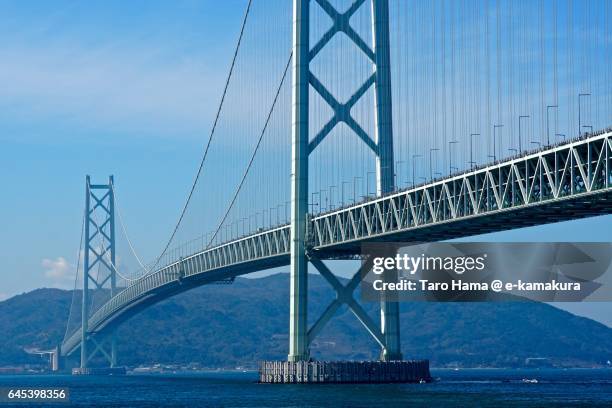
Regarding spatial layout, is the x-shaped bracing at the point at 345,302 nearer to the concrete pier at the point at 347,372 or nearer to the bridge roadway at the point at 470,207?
the bridge roadway at the point at 470,207

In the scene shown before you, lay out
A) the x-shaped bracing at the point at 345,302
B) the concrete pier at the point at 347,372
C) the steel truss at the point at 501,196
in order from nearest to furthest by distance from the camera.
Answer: the steel truss at the point at 501,196 < the concrete pier at the point at 347,372 < the x-shaped bracing at the point at 345,302

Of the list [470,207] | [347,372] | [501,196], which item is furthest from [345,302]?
[501,196]

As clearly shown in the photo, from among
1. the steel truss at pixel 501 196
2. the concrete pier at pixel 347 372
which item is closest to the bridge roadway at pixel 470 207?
the steel truss at pixel 501 196

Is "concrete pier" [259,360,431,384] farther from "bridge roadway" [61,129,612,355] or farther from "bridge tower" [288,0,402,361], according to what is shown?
"bridge roadway" [61,129,612,355]

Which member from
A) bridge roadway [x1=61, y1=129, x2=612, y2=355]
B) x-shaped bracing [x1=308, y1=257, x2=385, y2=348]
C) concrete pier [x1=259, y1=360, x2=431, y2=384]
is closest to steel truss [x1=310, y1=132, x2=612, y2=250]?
bridge roadway [x1=61, y1=129, x2=612, y2=355]

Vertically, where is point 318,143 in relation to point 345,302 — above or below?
above

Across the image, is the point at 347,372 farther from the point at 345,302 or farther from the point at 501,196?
the point at 501,196

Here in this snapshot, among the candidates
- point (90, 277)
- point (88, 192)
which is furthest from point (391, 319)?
point (88, 192)

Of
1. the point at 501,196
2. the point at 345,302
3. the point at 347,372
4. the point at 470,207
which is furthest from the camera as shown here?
the point at 347,372
